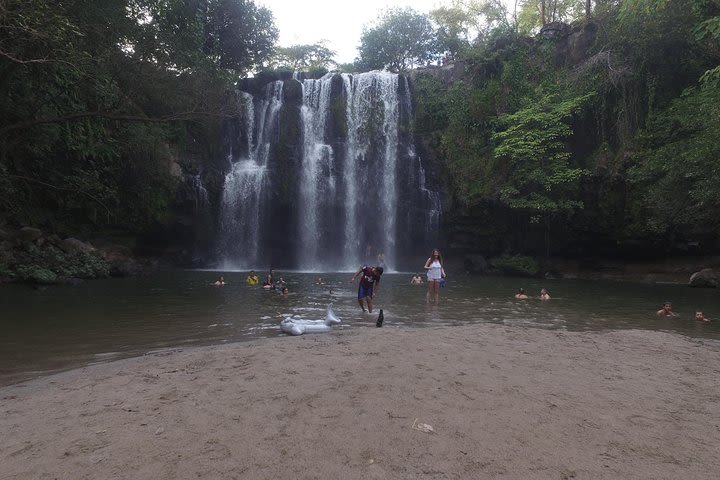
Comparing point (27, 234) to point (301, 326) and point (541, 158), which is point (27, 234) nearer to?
point (301, 326)

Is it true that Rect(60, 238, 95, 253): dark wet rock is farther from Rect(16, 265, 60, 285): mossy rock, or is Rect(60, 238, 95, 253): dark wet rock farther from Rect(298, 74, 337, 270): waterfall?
Rect(298, 74, 337, 270): waterfall

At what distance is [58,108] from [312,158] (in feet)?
52.5

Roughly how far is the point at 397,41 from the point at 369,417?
47.3 m

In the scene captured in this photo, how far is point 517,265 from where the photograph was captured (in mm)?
23344

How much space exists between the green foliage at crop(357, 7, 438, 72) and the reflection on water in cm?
3625

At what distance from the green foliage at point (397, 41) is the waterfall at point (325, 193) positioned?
19.8m

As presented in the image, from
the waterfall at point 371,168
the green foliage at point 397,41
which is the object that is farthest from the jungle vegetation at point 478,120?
the green foliage at point 397,41

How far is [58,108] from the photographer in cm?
1249

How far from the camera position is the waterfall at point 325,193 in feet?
87.2

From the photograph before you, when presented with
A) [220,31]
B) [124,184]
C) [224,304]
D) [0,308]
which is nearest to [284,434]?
[224,304]

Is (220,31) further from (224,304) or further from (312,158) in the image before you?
(224,304)

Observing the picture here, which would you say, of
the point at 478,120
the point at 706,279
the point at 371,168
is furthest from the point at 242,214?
the point at 706,279

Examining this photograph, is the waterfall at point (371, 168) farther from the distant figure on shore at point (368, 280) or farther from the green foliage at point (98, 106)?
the distant figure on shore at point (368, 280)

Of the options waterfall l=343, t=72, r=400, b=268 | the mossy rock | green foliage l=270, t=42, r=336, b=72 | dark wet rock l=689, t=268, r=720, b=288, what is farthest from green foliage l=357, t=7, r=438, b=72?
the mossy rock
